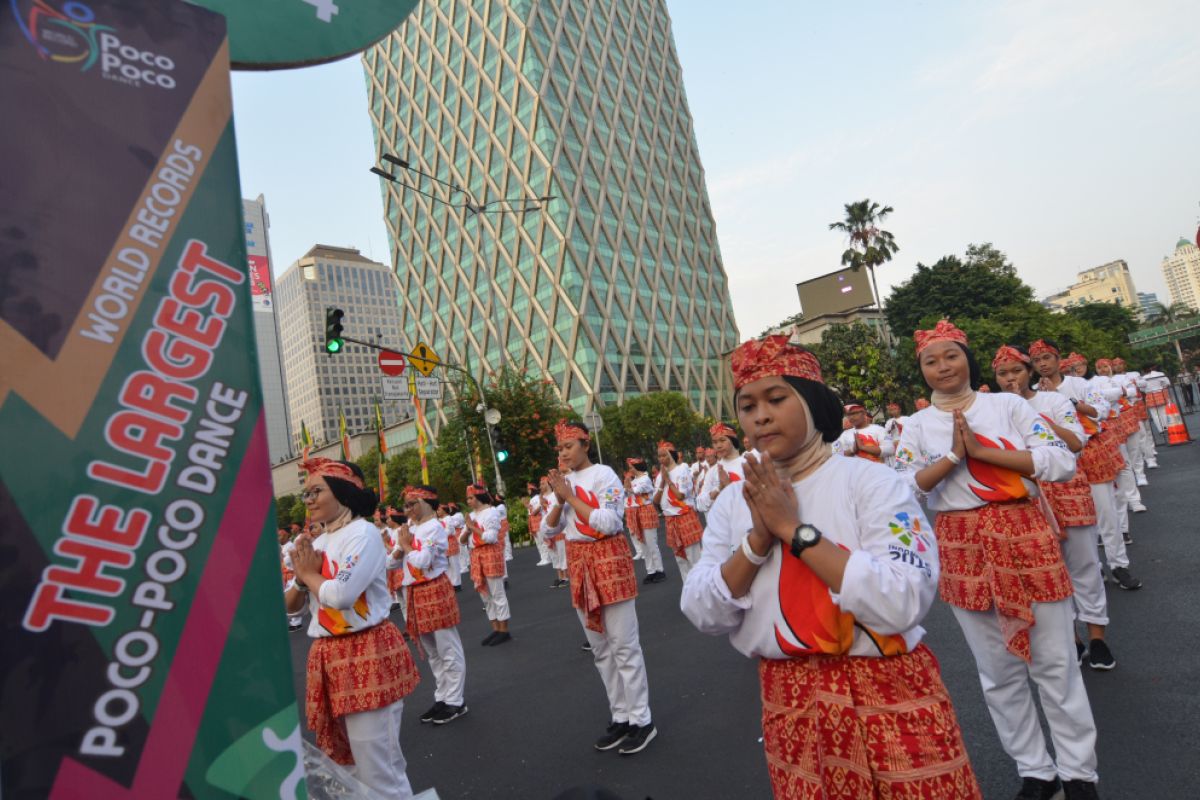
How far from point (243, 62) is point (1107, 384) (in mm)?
12494

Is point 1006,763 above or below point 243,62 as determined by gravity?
below

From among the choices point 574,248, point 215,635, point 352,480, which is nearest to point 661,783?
point 352,480

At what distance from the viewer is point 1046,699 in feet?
11.0

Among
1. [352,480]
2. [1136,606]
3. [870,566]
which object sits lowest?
[1136,606]

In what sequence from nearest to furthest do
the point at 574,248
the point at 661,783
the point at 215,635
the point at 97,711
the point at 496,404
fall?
the point at 97,711 < the point at 215,635 < the point at 661,783 < the point at 496,404 < the point at 574,248

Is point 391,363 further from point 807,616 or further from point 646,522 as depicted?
point 807,616

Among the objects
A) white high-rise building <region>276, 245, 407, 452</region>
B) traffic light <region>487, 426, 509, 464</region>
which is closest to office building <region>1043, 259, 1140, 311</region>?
white high-rise building <region>276, 245, 407, 452</region>

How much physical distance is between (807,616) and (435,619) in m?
5.26

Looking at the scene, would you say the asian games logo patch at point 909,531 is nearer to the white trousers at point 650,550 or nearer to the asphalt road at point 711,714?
the asphalt road at point 711,714

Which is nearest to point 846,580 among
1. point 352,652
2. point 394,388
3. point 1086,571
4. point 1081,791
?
point 1081,791

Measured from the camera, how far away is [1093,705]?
4.36 m

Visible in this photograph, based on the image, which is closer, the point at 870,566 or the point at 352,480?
the point at 870,566

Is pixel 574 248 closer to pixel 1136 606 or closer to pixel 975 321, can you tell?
pixel 975 321

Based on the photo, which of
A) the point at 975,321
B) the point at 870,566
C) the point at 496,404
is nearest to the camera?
the point at 870,566
